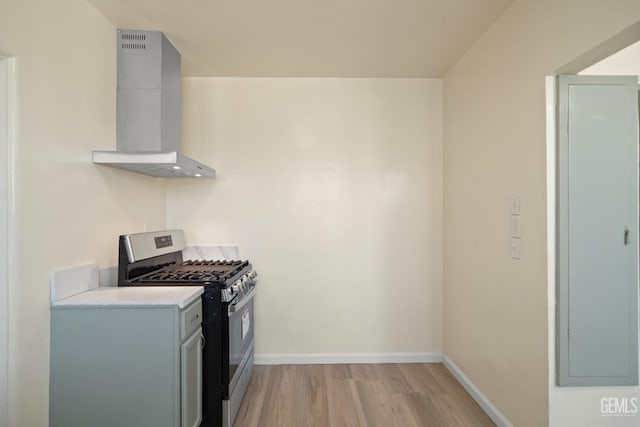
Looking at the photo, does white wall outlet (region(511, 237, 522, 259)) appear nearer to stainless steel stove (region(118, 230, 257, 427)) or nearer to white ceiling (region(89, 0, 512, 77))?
white ceiling (region(89, 0, 512, 77))

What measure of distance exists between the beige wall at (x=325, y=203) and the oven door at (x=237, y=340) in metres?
0.41

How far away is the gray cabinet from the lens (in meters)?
1.68

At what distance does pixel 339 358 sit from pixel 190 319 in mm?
1767

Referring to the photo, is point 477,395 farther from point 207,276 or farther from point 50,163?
point 50,163

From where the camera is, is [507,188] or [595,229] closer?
[595,229]

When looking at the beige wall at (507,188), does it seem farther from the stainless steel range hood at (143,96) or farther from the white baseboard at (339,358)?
the stainless steel range hood at (143,96)

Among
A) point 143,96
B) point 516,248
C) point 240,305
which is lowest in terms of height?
point 240,305

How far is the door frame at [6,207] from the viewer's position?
149 cm

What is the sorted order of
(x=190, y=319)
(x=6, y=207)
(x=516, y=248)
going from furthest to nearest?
(x=516, y=248) → (x=190, y=319) → (x=6, y=207)

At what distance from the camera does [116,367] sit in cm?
169

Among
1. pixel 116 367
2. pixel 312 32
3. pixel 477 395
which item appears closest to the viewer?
pixel 116 367

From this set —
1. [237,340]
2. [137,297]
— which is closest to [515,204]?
[237,340]

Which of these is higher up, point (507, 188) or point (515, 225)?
point (507, 188)

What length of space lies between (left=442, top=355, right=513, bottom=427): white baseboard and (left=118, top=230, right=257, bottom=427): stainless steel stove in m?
1.77
